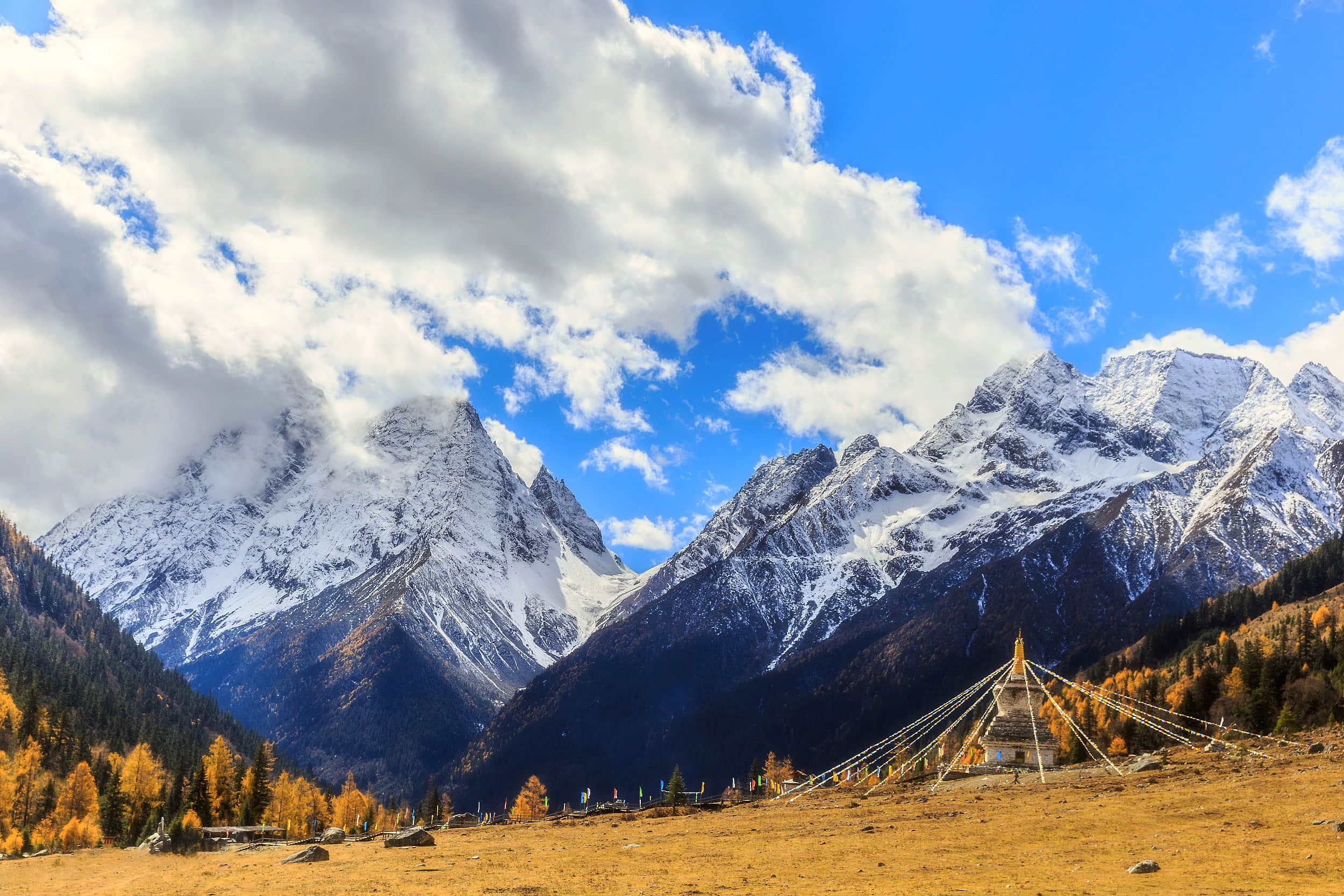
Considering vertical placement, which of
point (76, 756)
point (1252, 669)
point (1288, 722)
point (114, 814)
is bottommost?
point (1288, 722)

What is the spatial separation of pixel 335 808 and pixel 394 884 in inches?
5465

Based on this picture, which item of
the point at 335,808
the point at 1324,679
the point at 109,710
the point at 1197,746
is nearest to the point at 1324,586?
the point at 1324,679

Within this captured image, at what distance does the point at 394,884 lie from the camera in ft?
126

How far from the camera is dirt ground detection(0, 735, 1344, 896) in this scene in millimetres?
31922

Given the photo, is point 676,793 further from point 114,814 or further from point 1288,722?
point 114,814

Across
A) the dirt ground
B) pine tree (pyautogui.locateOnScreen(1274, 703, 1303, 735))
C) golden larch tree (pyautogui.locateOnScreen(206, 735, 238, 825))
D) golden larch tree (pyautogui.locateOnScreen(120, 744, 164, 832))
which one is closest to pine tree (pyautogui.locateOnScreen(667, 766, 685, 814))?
the dirt ground

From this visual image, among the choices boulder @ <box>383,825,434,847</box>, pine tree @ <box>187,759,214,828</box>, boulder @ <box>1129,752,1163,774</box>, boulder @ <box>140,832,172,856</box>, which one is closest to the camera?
boulder @ <box>383,825,434,847</box>

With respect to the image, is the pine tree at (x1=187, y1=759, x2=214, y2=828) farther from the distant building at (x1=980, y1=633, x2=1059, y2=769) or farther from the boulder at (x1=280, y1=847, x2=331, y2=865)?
the distant building at (x1=980, y1=633, x2=1059, y2=769)

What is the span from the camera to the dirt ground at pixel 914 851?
3192cm

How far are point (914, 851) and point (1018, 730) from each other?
28183 mm

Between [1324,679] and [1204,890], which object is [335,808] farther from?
[1204,890]

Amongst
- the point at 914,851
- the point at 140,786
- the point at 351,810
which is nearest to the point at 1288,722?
the point at 914,851

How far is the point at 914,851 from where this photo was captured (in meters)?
38.8

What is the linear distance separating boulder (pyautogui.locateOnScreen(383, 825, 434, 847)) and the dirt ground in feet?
3.95
